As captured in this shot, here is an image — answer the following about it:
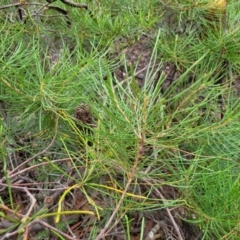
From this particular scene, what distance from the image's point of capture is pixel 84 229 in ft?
3.16

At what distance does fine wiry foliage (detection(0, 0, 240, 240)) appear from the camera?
0.68 m

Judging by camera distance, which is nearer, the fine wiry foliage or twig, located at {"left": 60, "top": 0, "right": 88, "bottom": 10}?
the fine wiry foliage

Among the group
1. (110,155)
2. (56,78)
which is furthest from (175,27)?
(110,155)

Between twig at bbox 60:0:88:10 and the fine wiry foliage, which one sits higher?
twig at bbox 60:0:88:10

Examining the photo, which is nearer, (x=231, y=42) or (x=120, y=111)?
(x=120, y=111)

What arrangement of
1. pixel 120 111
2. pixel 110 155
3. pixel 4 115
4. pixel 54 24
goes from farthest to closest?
1. pixel 54 24
2. pixel 4 115
3. pixel 110 155
4. pixel 120 111

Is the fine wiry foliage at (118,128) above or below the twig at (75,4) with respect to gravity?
below

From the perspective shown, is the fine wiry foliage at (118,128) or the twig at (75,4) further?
the twig at (75,4)

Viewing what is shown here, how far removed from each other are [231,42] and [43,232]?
641 mm

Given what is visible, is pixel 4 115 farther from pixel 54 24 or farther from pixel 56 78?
pixel 54 24

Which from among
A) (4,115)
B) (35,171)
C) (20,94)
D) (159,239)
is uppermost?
(20,94)

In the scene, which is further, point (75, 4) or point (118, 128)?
point (75, 4)

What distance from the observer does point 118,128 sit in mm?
671

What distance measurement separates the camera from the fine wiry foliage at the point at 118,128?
2.23 feet
